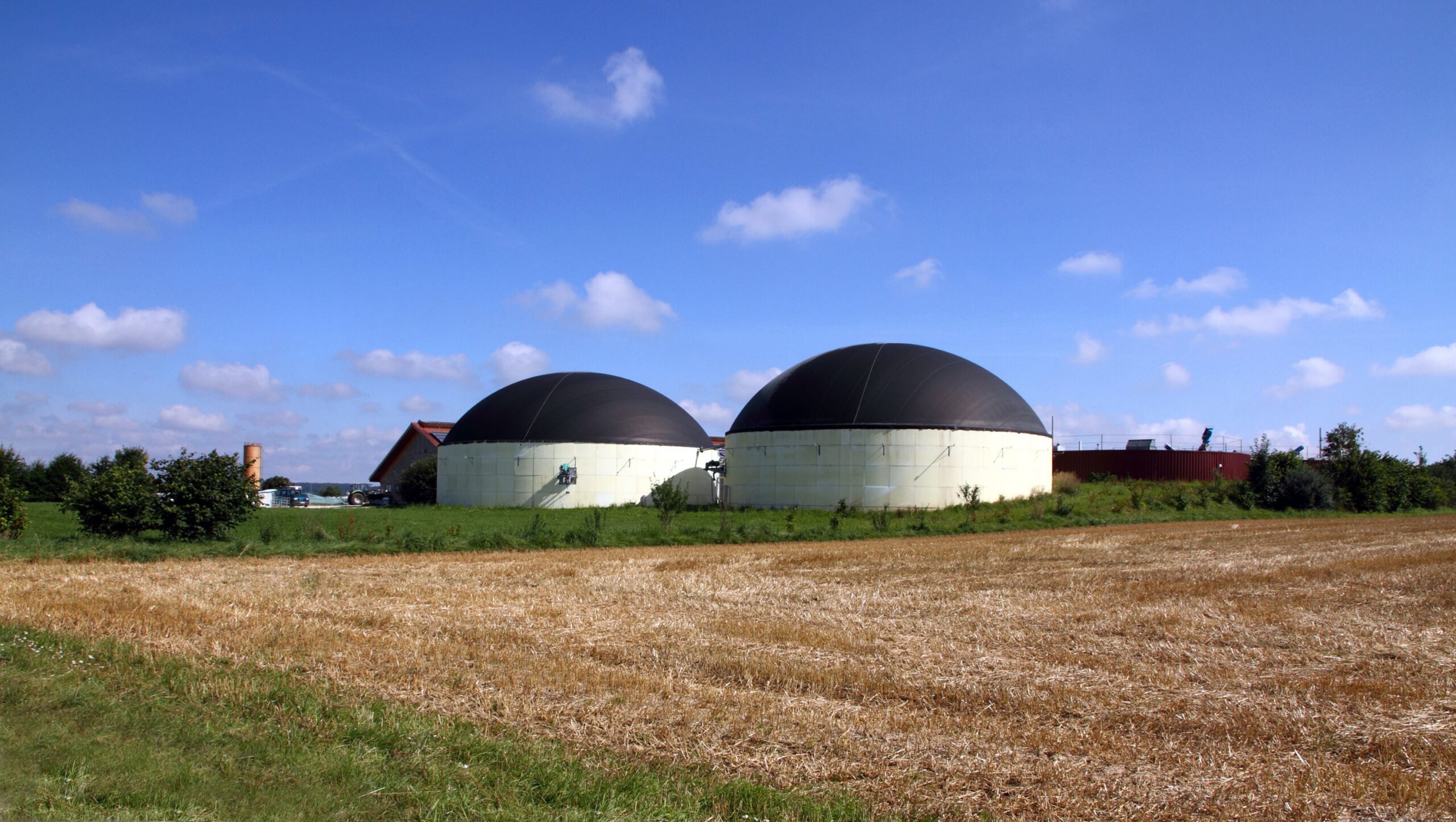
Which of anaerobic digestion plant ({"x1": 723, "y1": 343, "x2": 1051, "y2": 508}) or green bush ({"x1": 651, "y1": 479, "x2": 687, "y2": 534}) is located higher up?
anaerobic digestion plant ({"x1": 723, "y1": 343, "x2": 1051, "y2": 508})

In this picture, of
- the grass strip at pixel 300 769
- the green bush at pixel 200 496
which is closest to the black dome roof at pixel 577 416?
the green bush at pixel 200 496

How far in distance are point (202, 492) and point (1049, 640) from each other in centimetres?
1954

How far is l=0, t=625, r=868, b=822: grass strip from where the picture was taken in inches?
191

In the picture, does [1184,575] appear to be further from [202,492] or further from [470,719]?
[202,492]

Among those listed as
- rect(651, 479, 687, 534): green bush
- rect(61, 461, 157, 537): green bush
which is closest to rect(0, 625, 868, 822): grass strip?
rect(61, 461, 157, 537): green bush

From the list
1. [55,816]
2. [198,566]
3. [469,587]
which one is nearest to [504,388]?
[198,566]

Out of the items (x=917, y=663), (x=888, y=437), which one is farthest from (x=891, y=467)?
(x=917, y=663)

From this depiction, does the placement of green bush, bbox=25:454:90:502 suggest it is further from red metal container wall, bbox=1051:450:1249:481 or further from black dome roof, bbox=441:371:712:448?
red metal container wall, bbox=1051:450:1249:481

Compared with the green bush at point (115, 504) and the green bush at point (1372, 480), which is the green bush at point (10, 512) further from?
the green bush at point (1372, 480)

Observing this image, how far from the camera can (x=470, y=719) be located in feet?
22.2

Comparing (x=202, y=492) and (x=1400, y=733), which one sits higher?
(x=202, y=492)

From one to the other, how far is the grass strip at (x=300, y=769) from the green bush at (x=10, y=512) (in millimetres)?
17844

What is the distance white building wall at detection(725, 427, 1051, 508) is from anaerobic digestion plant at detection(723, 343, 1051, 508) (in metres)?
0.05

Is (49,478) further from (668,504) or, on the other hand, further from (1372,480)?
(1372,480)
